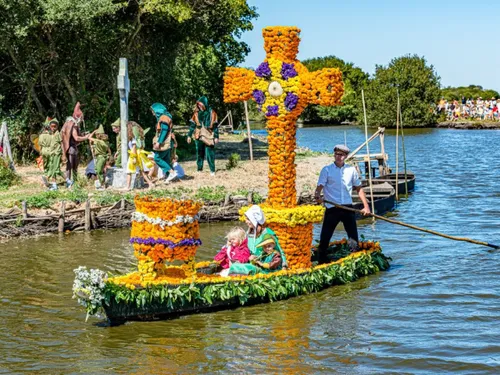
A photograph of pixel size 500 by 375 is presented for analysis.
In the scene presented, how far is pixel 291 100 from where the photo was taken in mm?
12352

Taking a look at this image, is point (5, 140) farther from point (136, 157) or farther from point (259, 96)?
point (259, 96)

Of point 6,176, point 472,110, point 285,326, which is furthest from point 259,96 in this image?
point 472,110

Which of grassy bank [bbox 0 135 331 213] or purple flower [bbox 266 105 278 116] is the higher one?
purple flower [bbox 266 105 278 116]

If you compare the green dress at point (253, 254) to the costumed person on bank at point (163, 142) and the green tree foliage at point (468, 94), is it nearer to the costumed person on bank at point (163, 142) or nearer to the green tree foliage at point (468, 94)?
the costumed person on bank at point (163, 142)

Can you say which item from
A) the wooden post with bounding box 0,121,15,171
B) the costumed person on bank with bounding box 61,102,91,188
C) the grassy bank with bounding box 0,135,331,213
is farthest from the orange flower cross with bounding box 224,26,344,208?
the wooden post with bounding box 0,121,15,171

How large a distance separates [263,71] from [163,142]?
10041 mm

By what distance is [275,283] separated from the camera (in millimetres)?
12000

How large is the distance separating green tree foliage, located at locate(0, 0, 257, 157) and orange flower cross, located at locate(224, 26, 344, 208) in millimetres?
12873

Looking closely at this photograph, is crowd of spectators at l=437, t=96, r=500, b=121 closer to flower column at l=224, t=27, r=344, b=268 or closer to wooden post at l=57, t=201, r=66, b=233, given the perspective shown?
wooden post at l=57, t=201, r=66, b=233

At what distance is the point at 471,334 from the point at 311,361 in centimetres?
257

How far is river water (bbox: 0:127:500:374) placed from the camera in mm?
9719

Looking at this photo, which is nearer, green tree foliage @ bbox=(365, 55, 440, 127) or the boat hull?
the boat hull

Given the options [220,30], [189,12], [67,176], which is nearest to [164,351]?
[67,176]

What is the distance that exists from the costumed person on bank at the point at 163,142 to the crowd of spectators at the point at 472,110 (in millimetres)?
62359
